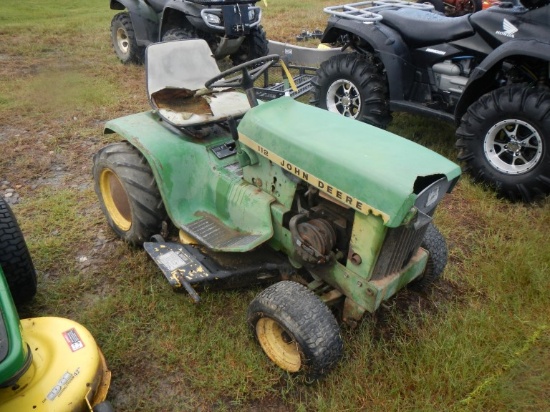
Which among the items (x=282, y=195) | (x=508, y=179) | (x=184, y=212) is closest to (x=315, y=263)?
(x=282, y=195)

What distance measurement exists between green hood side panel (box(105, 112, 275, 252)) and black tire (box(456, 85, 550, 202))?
82.4 inches

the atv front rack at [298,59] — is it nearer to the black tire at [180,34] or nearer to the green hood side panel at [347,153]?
the black tire at [180,34]

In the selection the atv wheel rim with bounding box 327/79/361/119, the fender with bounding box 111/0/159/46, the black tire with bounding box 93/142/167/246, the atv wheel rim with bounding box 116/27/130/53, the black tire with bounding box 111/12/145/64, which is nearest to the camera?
the black tire with bounding box 93/142/167/246

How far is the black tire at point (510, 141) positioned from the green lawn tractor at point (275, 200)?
1417 millimetres

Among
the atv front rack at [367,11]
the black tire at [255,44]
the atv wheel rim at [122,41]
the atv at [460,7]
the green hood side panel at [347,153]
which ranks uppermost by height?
the atv front rack at [367,11]

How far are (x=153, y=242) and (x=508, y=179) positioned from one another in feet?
9.05

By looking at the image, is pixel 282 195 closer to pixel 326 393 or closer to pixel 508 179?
pixel 326 393

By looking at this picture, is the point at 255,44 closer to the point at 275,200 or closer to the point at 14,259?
the point at 275,200

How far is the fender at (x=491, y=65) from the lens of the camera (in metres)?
3.49

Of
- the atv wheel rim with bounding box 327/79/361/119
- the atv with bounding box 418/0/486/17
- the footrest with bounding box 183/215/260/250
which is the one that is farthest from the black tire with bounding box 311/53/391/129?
the atv with bounding box 418/0/486/17

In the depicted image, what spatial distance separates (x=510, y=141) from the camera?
3.81 metres

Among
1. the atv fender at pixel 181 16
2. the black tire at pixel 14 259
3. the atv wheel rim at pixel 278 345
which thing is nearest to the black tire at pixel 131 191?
the black tire at pixel 14 259

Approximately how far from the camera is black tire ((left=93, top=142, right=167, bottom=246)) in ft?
9.84

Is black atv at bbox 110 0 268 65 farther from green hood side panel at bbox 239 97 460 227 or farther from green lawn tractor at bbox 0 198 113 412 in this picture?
green lawn tractor at bbox 0 198 113 412
